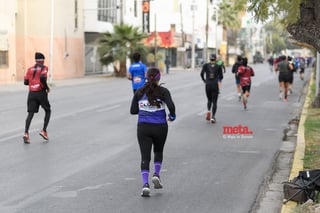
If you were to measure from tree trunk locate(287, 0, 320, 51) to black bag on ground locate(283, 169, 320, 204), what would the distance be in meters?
2.31

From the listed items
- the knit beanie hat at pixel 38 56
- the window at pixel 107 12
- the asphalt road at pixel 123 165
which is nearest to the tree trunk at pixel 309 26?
the asphalt road at pixel 123 165

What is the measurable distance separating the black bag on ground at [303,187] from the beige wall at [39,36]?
109ft

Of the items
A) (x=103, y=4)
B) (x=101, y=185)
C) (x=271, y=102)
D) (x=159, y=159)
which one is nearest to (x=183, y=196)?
(x=159, y=159)

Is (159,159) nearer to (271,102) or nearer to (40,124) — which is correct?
(40,124)

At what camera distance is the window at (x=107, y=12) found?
53.0 metres

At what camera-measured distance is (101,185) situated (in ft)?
26.4

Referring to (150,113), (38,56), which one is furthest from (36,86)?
(150,113)

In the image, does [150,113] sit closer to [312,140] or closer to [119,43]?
[312,140]

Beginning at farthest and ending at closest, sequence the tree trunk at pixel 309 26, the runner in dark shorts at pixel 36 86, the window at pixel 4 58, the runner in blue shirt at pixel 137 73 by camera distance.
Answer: the window at pixel 4 58 → the runner in blue shirt at pixel 137 73 → the runner in dark shorts at pixel 36 86 → the tree trunk at pixel 309 26

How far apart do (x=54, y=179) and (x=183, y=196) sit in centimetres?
203

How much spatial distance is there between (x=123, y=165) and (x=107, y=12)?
46482 millimetres

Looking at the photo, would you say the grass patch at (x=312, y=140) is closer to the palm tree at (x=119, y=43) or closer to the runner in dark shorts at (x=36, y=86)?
the runner in dark shorts at (x=36, y=86)

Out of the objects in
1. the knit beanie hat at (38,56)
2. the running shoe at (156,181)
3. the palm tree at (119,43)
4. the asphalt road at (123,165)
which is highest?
the palm tree at (119,43)

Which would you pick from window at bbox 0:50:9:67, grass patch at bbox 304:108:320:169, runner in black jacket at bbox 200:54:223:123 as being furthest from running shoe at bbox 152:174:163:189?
window at bbox 0:50:9:67
